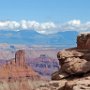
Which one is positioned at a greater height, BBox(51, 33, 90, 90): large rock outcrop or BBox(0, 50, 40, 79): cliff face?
BBox(51, 33, 90, 90): large rock outcrop

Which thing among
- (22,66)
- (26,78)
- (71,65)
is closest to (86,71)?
(71,65)

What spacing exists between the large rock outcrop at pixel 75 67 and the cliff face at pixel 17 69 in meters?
150

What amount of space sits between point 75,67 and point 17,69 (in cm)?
15936

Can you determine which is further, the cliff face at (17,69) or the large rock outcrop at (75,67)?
the cliff face at (17,69)

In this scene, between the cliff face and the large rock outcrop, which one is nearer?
the large rock outcrop

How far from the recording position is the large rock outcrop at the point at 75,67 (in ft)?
66.3

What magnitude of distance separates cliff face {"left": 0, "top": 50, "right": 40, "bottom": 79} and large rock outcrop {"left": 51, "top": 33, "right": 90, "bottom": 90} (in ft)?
492

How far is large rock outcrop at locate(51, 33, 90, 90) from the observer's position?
20.2 meters

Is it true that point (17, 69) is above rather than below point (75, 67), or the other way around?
below

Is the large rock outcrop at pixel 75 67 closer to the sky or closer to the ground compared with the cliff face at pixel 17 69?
closer to the sky

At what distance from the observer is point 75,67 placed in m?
21.0

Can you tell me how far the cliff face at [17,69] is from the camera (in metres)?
174

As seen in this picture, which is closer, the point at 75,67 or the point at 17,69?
the point at 75,67

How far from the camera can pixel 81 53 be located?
22250mm
